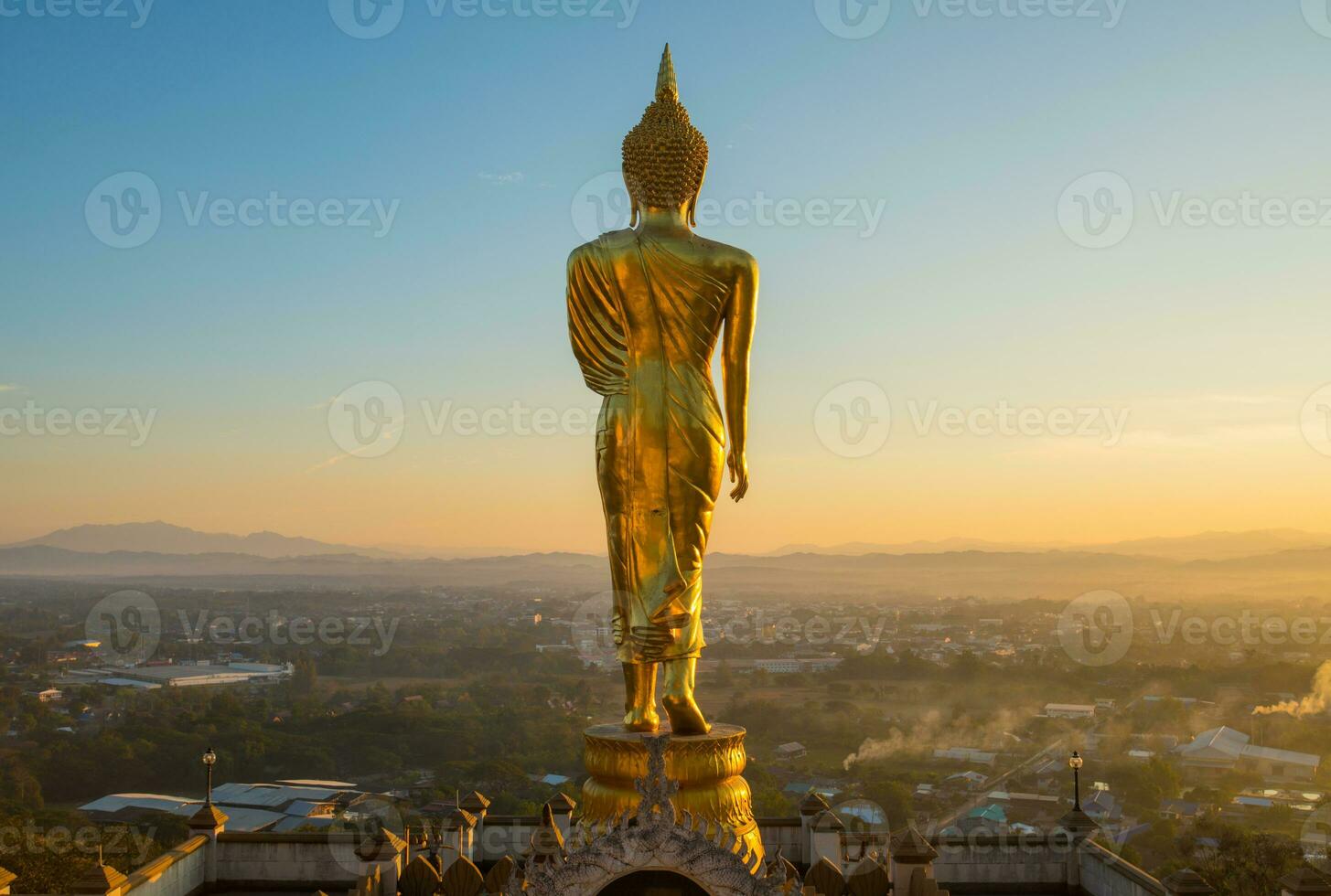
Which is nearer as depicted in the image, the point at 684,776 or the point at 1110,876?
the point at 684,776

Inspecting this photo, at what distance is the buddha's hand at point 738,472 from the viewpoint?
28.0 feet

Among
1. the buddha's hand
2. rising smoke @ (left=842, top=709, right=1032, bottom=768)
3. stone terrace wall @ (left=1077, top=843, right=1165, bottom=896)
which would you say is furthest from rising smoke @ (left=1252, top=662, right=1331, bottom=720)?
the buddha's hand

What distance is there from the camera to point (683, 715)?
781 cm

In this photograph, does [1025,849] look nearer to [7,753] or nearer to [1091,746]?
[1091,746]

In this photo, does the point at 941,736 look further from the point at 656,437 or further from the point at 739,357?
the point at 656,437

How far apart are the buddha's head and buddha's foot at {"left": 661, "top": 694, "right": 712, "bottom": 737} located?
139 inches

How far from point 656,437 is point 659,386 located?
378 millimetres

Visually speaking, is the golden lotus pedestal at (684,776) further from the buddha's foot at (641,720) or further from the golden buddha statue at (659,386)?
the golden buddha statue at (659,386)

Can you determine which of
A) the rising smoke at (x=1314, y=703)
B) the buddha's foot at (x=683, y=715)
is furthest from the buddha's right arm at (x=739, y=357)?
the rising smoke at (x=1314, y=703)

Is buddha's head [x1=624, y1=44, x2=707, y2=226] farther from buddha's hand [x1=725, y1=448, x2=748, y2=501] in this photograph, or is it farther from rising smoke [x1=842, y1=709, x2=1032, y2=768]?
rising smoke [x1=842, y1=709, x2=1032, y2=768]

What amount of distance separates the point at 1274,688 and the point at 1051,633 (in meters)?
9.26

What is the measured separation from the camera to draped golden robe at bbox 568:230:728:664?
8062 mm

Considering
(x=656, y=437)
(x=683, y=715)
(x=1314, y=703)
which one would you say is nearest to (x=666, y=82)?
(x=656, y=437)

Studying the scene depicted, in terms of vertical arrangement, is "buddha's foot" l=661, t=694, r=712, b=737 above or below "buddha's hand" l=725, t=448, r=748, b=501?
below
